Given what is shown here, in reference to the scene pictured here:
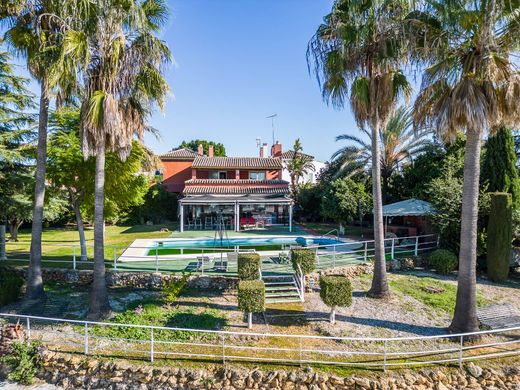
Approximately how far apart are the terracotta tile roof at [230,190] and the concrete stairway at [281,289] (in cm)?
1861

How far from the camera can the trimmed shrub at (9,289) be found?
12.3 metres

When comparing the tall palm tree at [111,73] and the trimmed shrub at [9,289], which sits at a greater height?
the tall palm tree at [111,73]

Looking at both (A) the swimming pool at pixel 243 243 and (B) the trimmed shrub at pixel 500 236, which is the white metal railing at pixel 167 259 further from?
(B) the trimmed shrub at pixel 500 236

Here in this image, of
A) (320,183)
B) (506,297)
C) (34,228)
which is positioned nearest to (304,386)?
(506,297)

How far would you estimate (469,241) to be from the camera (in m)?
9.88

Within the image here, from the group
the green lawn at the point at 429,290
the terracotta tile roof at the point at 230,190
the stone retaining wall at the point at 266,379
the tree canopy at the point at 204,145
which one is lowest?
the stone retaining wall at the point at 266,379

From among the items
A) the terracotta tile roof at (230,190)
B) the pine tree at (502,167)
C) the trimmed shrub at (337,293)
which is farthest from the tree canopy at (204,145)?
the trimmed shrub at (337,293)

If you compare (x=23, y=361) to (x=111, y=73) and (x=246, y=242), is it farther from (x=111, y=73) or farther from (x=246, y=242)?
(x=246, y=242)

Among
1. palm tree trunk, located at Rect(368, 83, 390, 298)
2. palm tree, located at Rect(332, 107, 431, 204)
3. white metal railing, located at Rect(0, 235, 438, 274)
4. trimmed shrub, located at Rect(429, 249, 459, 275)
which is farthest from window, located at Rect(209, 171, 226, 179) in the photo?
palm tree trunk, located at Rect(368, 83, 390, 298)

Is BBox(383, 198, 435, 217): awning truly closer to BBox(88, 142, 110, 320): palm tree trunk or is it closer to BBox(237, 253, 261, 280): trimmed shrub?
BBox(237, 253, 261, 280): trimmed shrub

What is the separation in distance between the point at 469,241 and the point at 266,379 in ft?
24.6

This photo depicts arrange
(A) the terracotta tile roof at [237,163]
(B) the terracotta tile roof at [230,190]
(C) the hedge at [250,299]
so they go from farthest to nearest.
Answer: (A) the terracotta tile roof at [237,163]
(B) the terracotta tile roof at [230,190]
(C) the hedge at [250,299]

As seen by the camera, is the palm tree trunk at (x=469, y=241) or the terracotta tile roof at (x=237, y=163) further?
the terracotta tile roof at (x=237, y=163)

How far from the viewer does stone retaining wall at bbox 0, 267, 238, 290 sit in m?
14.1
